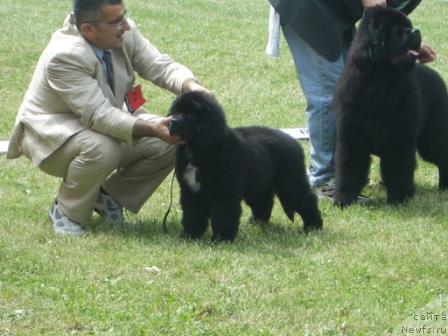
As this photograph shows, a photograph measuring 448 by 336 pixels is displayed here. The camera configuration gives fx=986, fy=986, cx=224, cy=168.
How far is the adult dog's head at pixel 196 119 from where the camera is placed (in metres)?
5.98

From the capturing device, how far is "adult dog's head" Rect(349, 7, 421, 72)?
7117mm

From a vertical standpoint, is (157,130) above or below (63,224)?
above

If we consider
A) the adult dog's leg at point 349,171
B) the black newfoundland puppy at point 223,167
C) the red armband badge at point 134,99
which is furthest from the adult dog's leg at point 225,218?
the adult dog's leg at point 349,171

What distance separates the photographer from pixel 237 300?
5.30 meters

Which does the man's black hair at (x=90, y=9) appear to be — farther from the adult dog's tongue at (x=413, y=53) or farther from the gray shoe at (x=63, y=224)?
the adult dog's tongue at (x=413, y=53)

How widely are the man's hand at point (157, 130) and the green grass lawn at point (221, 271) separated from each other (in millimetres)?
696

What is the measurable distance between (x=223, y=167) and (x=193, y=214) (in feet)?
1.45

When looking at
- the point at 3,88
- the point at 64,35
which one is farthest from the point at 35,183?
the point at 3,88

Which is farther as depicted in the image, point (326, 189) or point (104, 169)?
point (326, 189)

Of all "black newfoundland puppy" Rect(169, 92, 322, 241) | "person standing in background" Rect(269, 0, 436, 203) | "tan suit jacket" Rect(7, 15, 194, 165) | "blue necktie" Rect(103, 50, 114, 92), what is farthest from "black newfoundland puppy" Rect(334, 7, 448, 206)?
"blue necktie" Rect(103, 50, 114, 92)

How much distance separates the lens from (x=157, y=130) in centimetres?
628

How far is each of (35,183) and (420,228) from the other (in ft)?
10.8

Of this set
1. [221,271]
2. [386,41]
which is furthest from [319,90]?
[221,271]

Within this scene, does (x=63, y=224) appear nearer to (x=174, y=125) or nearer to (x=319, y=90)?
(x=174, y=125)
